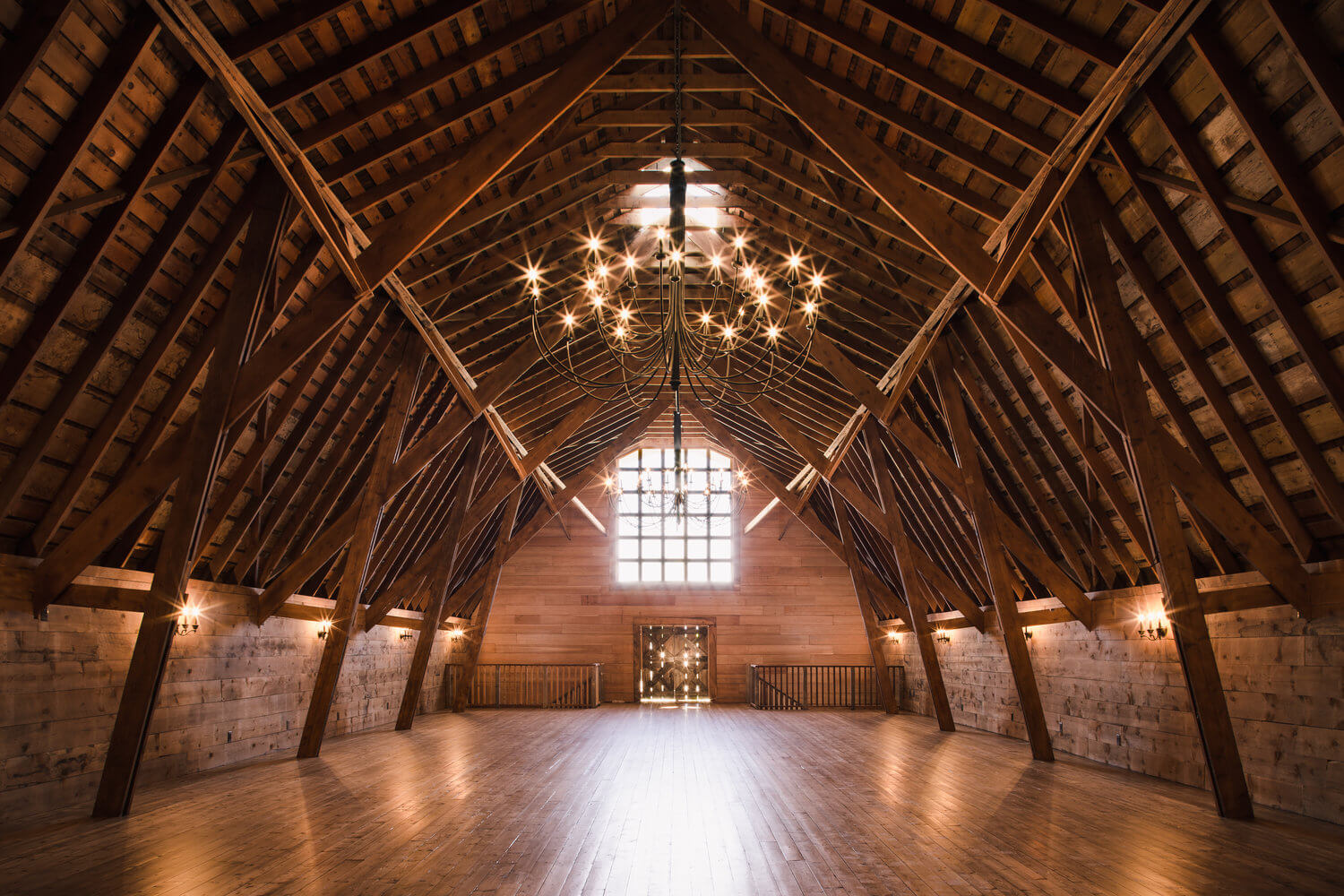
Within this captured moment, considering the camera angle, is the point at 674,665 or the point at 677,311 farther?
the point at 674,665

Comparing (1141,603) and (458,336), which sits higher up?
(458,336)

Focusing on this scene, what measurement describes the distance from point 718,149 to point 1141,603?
19.0ft

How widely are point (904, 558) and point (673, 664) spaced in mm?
8433

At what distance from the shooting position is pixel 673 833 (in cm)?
525

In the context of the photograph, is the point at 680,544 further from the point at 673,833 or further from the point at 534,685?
the point at 673,833

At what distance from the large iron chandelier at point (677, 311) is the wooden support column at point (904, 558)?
1.60 meters

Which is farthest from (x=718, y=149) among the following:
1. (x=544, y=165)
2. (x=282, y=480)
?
(x=282, y=480)

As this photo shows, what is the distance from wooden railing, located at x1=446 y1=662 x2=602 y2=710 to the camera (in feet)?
56.1

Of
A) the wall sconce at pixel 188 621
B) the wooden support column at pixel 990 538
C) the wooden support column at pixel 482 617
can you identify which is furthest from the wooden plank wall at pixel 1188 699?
the wall sconce at pixel 188 621

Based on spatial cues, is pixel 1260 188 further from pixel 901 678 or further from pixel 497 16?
pixel 901 678

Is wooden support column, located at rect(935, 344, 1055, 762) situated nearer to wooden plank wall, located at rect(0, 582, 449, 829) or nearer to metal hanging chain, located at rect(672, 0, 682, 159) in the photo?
metal hanging chain, located at rect(672, 0, 682, 159)

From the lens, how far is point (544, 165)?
7.84m

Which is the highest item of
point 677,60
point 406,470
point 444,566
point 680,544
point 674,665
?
point 677,60

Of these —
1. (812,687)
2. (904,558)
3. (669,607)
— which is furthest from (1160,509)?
(669,607)
